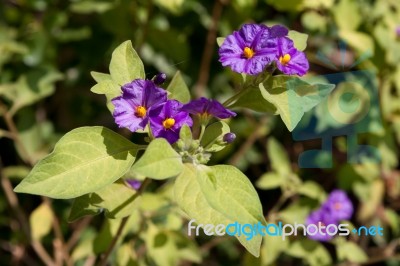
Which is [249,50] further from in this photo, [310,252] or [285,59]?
[310,252]

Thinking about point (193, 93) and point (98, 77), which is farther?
point (193, 93)

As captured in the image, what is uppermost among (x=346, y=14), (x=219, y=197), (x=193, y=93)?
(x=219, y=197)

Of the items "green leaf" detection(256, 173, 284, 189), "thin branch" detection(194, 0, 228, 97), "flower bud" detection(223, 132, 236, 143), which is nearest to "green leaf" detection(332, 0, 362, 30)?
"thin branch" detection(194, 0, 228, 97)

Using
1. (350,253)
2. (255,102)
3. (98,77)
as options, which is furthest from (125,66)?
(350,253)

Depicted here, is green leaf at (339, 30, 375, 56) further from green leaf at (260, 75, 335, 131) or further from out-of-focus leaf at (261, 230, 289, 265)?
green leaf at (260, 75, 335, 131)

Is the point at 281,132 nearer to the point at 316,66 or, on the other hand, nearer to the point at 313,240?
the point at 316,66

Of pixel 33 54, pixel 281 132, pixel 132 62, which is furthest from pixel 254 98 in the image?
pixel 281 132
